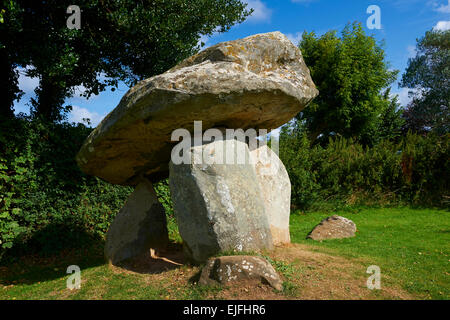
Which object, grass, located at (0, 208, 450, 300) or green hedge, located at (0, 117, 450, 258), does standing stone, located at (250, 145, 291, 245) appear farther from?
green hedge, located at (0, 117, 450, 258)

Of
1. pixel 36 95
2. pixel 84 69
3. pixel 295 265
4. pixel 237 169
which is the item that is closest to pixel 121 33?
pixel 84 69

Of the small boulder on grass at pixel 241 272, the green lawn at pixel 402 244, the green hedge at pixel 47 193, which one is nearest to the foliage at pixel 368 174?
the green lawn at pixel 402 244

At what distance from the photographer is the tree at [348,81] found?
854 inches

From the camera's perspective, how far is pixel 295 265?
4699mm

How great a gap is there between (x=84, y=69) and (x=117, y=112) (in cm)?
598

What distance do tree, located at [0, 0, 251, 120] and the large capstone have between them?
11.1 ft

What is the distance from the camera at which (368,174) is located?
14.1 meters

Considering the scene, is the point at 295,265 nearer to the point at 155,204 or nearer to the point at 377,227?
the point at 155,204

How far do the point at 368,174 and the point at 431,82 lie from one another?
565 inches

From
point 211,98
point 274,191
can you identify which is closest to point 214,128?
point 211,98

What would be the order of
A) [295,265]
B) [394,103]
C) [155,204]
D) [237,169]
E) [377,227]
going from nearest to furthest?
[295,265] < [237,169] < [155,204] < [377,227] < [394,103]

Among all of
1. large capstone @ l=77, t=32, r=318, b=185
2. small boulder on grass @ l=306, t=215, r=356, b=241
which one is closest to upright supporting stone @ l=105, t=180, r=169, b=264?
large capstone @ l=77, t=32, r=318, b=185

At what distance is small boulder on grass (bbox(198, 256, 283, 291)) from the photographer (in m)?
3.91
